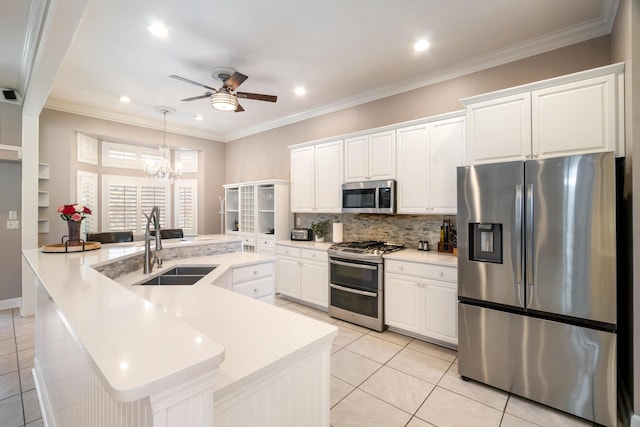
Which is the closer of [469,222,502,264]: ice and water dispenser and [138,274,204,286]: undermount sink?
[469,222,502,264]: ice and water dispenser

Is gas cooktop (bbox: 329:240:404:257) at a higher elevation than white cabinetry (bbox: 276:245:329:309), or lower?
higher

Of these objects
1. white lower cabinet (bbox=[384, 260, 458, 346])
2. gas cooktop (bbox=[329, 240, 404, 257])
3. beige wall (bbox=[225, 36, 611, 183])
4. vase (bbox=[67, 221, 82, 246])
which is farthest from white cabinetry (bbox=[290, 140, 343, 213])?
vase (bbox=[67, 221, 82, 246])

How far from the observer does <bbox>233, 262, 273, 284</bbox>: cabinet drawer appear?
105 inches

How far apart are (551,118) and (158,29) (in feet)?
11.3

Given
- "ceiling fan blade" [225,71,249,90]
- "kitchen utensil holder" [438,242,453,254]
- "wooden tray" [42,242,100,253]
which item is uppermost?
"ceiling fan blade" [225,71,249,90]

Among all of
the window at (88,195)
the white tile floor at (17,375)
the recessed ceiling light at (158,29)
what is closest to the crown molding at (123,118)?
the window at (88,195)

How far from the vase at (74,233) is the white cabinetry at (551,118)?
3439 mm

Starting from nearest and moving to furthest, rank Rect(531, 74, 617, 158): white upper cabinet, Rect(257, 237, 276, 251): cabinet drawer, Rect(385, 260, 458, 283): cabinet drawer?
Rect(531, 74, 617, 158): white upper cabinet, Rect(385, 260, 458, 283): cabinet drawer, Rect(257, 237, 276, 251): cabinet drawer

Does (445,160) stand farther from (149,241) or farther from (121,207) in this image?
(121,207)

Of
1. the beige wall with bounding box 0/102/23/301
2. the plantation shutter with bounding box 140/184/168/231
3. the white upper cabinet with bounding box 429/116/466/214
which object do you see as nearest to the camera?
the white upper cabinet with bounding box 429/116/466/214

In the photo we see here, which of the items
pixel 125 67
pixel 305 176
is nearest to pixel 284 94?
pixel 305 176

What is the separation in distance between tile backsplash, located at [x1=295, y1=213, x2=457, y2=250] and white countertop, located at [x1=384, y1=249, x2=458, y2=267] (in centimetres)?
22

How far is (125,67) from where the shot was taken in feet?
11.2

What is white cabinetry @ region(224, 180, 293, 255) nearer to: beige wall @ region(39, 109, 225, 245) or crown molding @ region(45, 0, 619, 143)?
crown molding @ region(45, 0, 619, 143)
